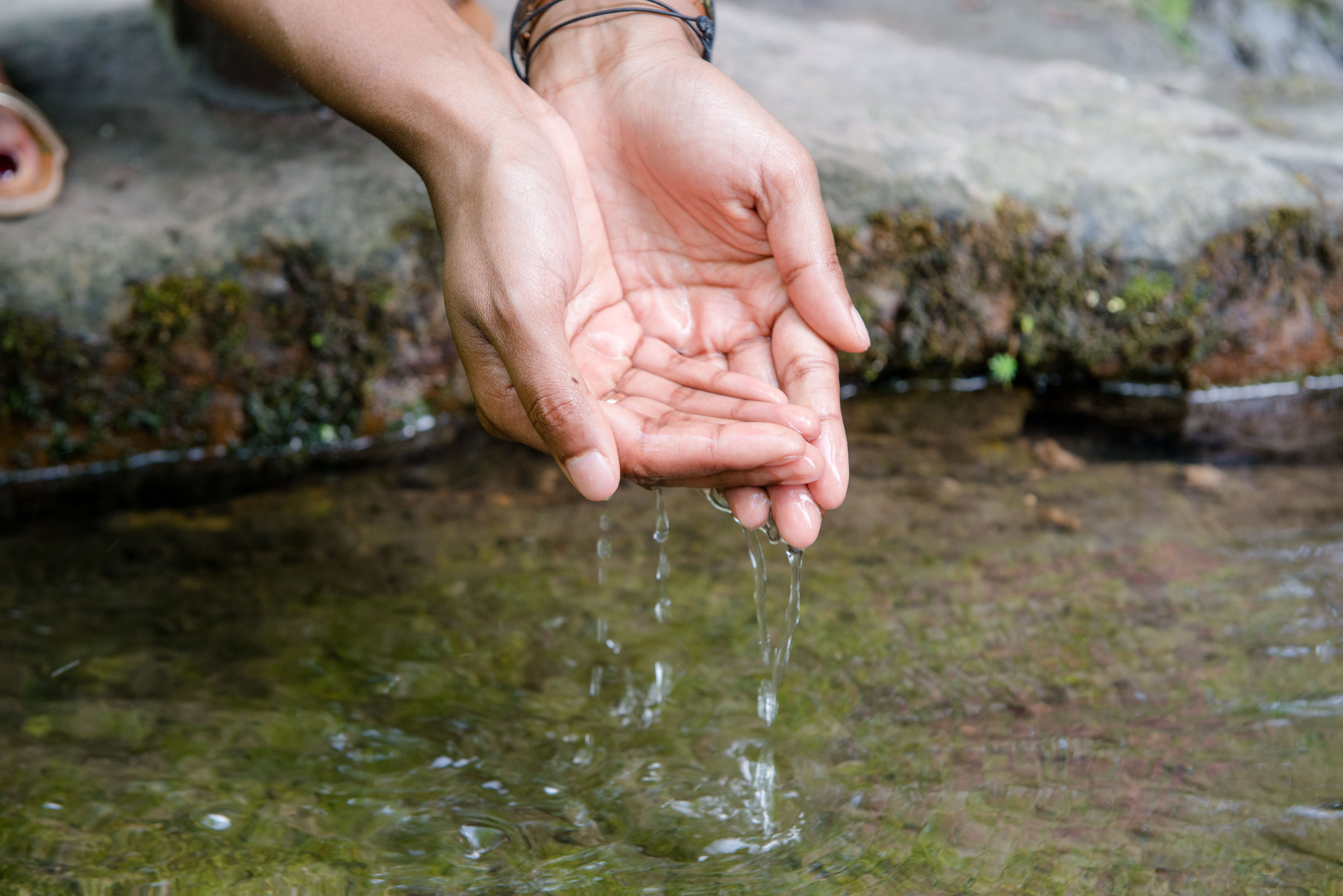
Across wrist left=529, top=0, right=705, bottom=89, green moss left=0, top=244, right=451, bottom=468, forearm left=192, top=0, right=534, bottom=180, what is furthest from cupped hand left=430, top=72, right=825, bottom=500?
green moss left=0, top=244, right=451, bottom=468

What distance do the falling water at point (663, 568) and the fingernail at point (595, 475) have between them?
666mm

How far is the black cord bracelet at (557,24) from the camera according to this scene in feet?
9.48

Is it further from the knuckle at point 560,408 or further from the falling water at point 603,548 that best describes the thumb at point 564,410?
the falling water at point 603,548

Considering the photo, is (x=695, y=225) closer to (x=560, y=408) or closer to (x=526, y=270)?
(x=526, y=270)

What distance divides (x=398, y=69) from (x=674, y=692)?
177 centimetres

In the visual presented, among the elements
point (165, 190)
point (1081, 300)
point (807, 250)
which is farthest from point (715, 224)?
point (165, 190)

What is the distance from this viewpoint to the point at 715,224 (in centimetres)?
256

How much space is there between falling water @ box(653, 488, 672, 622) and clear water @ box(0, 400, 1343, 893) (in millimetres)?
15

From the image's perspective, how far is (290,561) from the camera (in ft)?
10.3

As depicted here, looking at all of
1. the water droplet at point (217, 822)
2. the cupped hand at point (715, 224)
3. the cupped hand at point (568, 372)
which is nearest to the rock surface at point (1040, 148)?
the cupped hand at point (715, 224)

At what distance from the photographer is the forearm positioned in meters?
2.35

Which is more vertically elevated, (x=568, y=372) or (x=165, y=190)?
(x=568, y=372)

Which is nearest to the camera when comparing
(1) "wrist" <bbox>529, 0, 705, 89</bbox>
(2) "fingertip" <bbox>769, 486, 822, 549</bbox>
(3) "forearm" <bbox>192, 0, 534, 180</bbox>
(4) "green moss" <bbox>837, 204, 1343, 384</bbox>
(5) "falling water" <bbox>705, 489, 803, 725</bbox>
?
(2) "fingertip" <bbox>769, 486, 822, 549</bbox>

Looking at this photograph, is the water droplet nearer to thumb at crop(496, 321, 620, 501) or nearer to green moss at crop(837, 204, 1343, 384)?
thumb at crop(496, 321, 620, 501)
